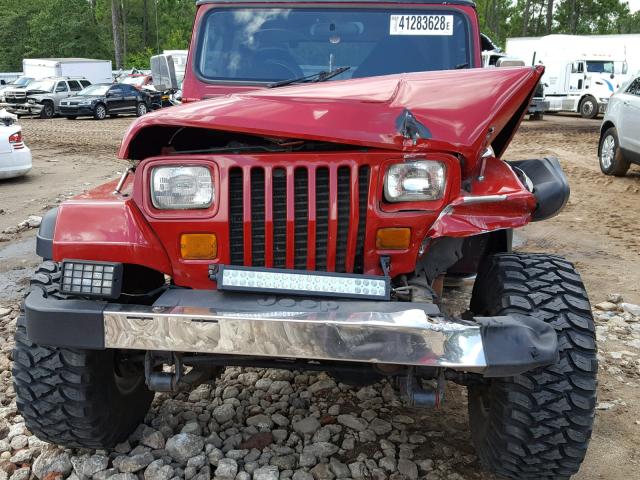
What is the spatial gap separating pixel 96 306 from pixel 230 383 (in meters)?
1.45

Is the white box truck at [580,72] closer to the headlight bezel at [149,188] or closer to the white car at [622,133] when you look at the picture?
the white car at [622,133]

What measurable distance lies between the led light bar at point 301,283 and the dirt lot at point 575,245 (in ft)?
3.26

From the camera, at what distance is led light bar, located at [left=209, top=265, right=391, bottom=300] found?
231cm

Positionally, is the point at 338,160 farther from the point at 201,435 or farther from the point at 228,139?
the point at 201,435

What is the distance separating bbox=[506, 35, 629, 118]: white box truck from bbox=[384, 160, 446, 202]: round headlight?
21676 millimetres

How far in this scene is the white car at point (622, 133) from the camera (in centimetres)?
949

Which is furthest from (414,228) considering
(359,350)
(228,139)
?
(228,139)

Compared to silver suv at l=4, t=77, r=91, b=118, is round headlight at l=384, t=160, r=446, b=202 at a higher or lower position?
higher

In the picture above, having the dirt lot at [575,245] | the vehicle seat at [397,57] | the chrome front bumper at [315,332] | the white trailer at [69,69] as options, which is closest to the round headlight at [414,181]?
the chrome front bumper at [315,332]

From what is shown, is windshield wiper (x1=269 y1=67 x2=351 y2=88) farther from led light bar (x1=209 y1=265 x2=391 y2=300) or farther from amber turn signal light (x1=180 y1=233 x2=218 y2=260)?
led light bar (x1=209 y1=265 x2=391 y2=300)

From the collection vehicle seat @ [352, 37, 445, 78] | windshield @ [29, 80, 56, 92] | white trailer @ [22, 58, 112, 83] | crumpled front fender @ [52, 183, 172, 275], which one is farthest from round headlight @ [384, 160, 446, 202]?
white trailer @ [22, 58, 112, 83]

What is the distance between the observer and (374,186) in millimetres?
2389

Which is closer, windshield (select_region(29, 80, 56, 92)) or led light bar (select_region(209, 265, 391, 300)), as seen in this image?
led light bar (select_region(209, 265, 391, 300))

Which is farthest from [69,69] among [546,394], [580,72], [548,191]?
[546,394]
